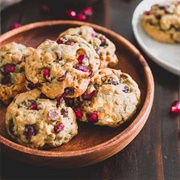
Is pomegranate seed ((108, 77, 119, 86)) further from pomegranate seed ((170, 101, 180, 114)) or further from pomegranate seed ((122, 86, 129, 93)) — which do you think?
pomegranate seed ((170, 101, 180, 114))

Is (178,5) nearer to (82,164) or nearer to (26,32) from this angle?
(26,32)

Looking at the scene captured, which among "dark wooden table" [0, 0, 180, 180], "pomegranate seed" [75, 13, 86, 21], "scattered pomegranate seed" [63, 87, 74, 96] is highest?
"scattered pomegranate seed" [63, 87, 74, 96]

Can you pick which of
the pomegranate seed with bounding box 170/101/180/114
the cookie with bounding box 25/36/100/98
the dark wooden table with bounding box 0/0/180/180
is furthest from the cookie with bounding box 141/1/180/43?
the cookie with bounding box 25/36/100/98

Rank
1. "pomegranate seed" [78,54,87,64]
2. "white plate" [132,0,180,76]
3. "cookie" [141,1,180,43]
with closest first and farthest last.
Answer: "pomegranate seed" [78,54,87,64]
"white plate" [132,0,180,76]
"cookie" [141,1,180,43]

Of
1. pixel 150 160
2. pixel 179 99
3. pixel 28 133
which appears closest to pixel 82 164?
pixel 28 133

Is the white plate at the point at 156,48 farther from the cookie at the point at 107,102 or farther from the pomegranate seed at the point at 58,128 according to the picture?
the pomegranate seed at the point at 58,128

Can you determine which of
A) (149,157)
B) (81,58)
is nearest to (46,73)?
(81,58)
